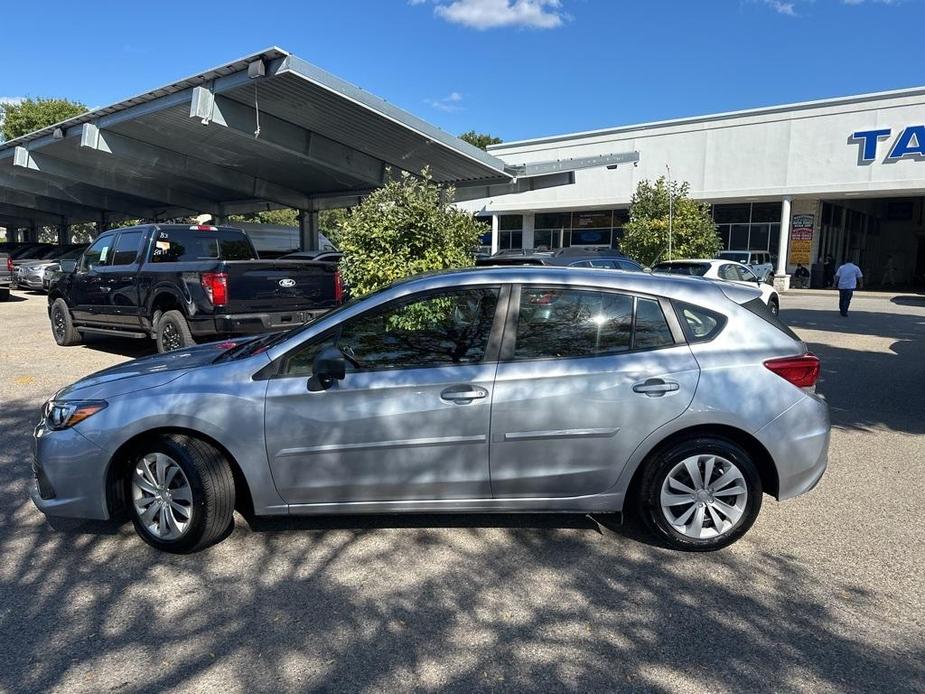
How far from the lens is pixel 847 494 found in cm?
468

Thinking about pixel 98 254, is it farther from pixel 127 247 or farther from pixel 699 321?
pixel 699 321

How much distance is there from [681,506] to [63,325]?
1104 cm

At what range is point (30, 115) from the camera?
127 feet

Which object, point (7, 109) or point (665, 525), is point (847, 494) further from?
point (7, 109)

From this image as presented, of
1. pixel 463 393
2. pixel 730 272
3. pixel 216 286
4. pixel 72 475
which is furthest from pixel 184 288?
pixel 730 272

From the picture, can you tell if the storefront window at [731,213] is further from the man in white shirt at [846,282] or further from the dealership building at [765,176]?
the man in white shirt at [846,282]

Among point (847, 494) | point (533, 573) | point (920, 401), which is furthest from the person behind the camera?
point (920, 401)

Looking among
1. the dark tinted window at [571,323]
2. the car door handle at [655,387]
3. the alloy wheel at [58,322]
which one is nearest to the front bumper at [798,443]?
the car door handle at [655,387]

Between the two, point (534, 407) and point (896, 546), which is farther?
point (896, 546)

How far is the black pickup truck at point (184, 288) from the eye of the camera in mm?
8141

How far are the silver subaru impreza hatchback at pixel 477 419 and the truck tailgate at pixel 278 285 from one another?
14.7 feet

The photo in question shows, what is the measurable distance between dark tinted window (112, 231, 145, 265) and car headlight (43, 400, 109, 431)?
250 inches

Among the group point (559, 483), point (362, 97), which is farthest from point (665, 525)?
point (362, 97)

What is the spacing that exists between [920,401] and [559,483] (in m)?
5.96
